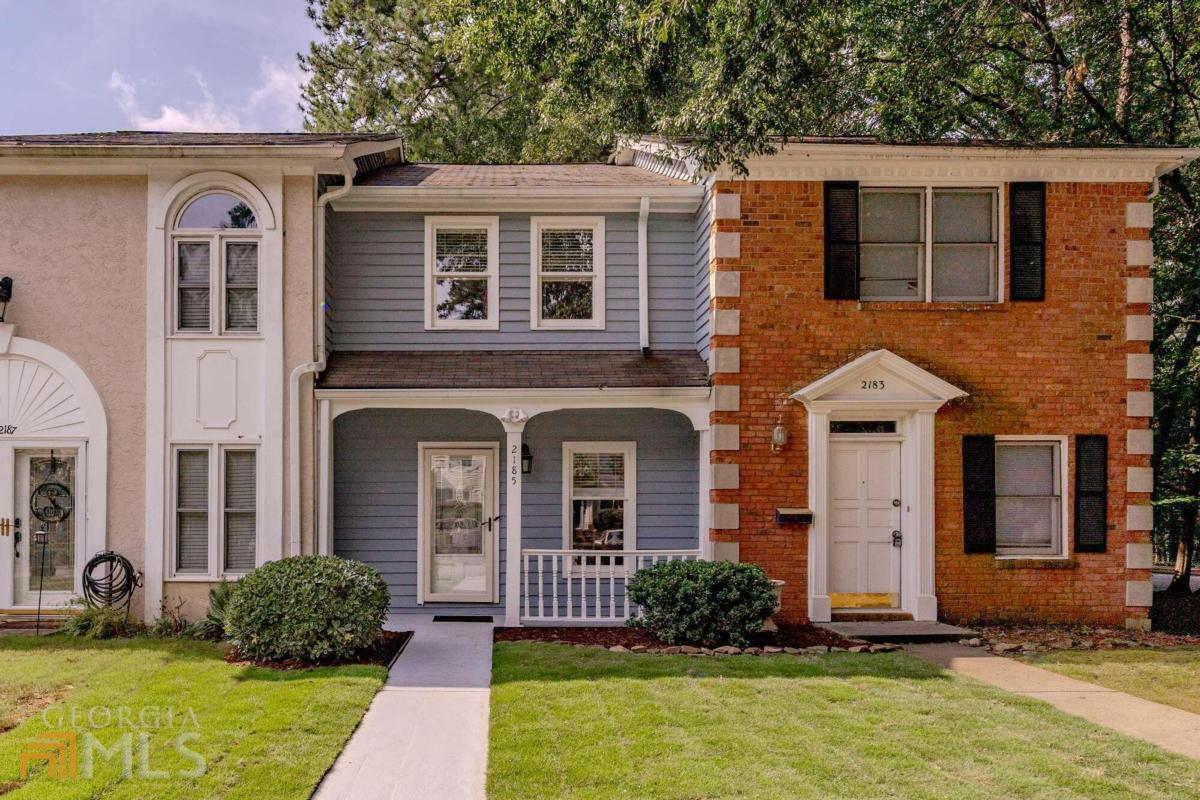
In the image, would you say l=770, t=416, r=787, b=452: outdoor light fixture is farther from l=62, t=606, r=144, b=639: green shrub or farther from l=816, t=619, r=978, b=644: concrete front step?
l=62, t=606, r=144, b=639: green shrub

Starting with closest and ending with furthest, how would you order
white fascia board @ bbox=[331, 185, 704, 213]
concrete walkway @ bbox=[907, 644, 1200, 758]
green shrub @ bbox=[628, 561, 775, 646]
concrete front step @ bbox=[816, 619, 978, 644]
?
concrete walkway @ bbox=[907, 644, 1200, 758] → green shrub @ bbox=[628, 561, 775, 646] → concrete front step @ bbox=[816, 619, 978, 644] → white fascia board @ bbox=[331, 185, 704, 213]

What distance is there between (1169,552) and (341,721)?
20949 millimetres

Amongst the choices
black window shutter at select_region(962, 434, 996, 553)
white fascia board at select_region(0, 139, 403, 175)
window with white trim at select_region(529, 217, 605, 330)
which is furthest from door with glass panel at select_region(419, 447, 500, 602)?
black window shutter at select_region(962, 434, 996, 553)

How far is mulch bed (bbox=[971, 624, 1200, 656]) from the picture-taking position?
8203mm

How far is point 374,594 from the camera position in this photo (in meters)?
7.66

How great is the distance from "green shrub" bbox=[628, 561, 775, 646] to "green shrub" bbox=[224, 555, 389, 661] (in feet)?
9.38

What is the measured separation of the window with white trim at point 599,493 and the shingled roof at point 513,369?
1042mm

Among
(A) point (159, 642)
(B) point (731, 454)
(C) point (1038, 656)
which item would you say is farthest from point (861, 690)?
(A) point (159, 642)

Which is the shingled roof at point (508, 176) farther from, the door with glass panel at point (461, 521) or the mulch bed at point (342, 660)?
the mulch bed at point (342, 660)

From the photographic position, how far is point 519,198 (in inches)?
394

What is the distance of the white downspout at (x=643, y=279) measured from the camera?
1012 cm

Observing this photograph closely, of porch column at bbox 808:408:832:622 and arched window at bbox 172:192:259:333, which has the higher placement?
arched window at bbox 172:192:259:333

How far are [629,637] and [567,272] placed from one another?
4.57 metres

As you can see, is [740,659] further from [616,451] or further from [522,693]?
[616,451]
